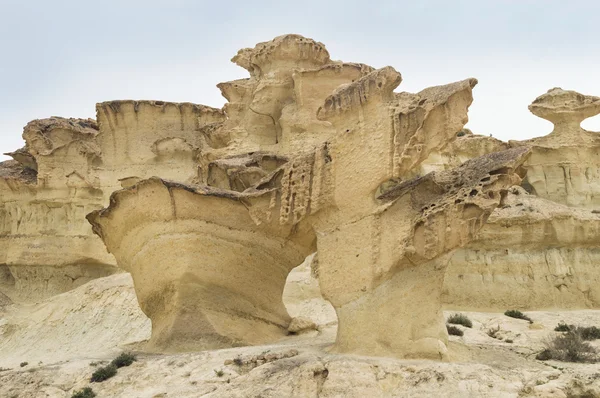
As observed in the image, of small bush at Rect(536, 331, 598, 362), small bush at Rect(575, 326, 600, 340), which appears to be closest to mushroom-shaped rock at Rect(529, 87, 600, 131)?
small bush at Rect(575, 326, 600, 340)

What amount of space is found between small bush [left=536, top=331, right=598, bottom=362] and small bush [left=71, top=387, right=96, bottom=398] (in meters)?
6.90

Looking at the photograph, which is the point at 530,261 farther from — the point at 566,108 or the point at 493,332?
the point at 566,108

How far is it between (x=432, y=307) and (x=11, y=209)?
21.1 metres

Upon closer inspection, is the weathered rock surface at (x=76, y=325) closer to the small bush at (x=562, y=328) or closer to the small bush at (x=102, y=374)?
the small bush at (x=102, y=374)

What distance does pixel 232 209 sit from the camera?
13.1 meters

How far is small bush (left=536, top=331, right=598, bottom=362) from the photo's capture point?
9.77m

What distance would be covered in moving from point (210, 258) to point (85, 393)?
3722 mm

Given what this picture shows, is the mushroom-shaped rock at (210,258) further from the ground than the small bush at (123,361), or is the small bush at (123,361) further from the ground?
the mushroom-shaped rock at (210,258)

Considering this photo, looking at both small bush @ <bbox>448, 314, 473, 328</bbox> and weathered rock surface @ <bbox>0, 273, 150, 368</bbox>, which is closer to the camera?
small bush @ <bbox>448, 314, 473, 328</bbox>

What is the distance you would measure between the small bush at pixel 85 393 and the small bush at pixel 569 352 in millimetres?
6896

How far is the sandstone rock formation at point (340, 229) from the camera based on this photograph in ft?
32.7

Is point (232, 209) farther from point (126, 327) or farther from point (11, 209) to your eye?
point (11, 209)

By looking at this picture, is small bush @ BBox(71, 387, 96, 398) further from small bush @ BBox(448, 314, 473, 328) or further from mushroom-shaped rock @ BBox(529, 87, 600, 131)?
mushroom-shaped rock @ BBox(529, 87, 600, 131)

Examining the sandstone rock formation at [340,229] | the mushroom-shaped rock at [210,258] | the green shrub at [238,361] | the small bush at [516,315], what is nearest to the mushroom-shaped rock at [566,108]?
the small bush at [516,315]
